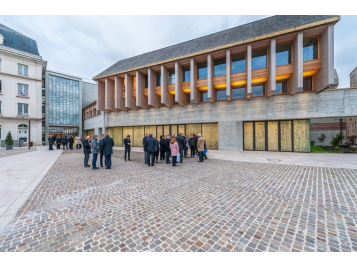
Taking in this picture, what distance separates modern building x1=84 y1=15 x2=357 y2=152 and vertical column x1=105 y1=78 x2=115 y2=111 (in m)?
1.84

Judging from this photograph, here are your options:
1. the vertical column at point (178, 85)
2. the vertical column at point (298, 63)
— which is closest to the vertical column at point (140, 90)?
the vertical column at point (178, 85)

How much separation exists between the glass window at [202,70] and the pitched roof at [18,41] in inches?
1399

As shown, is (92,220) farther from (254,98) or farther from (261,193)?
(254,98)

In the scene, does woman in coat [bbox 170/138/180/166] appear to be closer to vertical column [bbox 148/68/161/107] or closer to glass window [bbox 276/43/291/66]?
vertical column [bbox 148/68/161/107]

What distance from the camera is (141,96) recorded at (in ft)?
63.6

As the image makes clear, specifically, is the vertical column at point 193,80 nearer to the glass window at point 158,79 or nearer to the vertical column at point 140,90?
the glass window at point 158,79

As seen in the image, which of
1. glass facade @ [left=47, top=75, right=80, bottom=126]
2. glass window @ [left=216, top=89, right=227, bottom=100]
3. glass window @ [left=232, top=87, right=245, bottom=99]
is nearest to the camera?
glass window @ [left=232, top=87, right=245, bottom=99]

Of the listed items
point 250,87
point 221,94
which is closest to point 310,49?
point 250,87

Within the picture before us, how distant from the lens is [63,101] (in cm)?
3491

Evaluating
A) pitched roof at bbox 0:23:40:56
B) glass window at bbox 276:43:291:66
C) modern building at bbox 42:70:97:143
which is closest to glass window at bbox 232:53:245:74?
glass window at bbox 276:43:291:66

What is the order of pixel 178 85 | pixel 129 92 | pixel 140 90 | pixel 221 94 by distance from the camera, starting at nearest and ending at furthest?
pixel 221 94 → pixel 178 85 → pixel 140 90 → pixel 129 92

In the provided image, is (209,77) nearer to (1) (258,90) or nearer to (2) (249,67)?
(2) (249,67)

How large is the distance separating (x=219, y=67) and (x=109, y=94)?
1629cm

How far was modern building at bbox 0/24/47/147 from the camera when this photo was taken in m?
24.7
